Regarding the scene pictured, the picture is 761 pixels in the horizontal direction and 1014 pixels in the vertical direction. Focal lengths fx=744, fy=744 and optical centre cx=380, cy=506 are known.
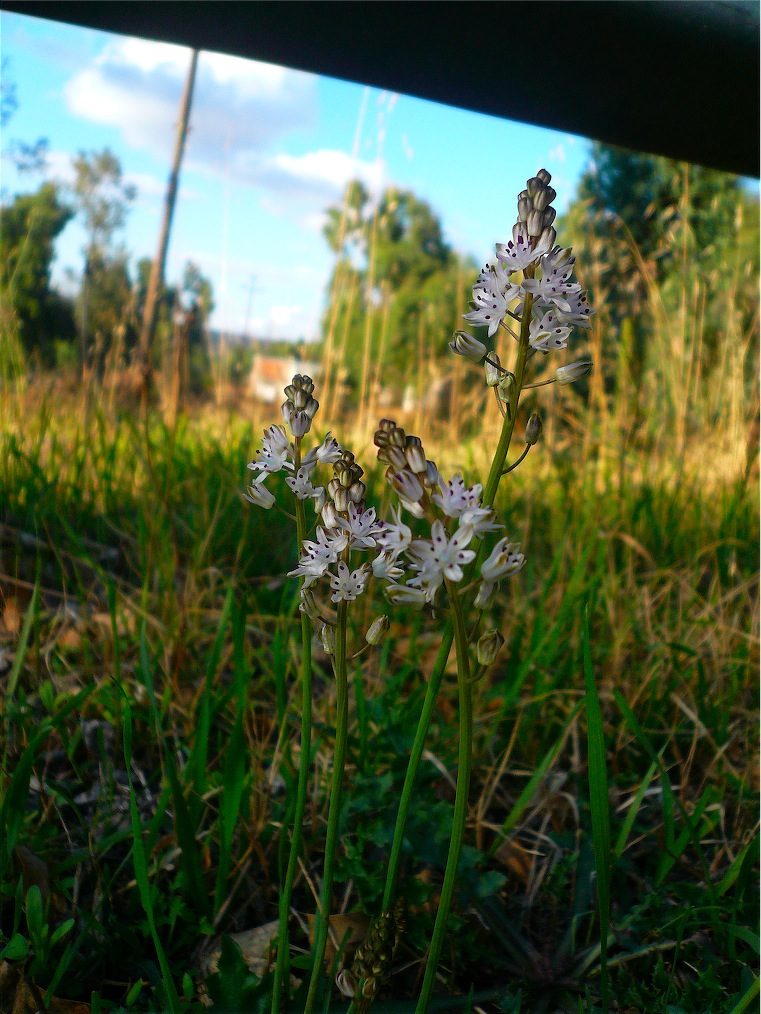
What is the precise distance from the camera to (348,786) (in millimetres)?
1165

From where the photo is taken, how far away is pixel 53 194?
289 cm

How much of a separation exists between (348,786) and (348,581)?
681mm

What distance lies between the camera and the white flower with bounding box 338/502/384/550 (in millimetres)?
606

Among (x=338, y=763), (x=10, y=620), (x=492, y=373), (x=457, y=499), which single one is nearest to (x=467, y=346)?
(x=492, y=373)

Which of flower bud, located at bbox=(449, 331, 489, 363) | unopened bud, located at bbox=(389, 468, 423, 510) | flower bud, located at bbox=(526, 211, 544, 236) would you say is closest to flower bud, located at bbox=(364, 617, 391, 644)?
unopened bud, located at bbox=(389, 468, 423, 510)

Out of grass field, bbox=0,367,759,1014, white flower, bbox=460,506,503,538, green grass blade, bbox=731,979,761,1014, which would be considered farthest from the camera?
grass field, bbox=0,367,759,1014

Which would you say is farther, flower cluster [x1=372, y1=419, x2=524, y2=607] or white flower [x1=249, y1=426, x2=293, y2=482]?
white flower [x1=249, y1=426, x2=293, y2=482]

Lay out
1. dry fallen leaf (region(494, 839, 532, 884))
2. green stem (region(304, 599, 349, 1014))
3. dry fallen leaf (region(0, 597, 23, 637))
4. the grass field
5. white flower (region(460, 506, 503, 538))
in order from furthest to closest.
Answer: dry fallen leaf (region(0, 597, 23, 637)), dry fallen leaf (region(494, 839, 532, 884)), the grass field, green stem (region(304, 599, 349, 1014)), white flower (region(460, 506, 503, 538))

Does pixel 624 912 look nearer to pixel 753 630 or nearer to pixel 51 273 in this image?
pixel 753 630

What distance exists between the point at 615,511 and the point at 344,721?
6.21 ft

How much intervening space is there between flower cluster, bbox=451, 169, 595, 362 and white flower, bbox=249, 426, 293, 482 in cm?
18

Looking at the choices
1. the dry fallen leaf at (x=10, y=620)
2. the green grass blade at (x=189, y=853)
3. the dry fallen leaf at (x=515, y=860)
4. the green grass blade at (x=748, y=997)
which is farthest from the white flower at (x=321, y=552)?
the dry fallen leaf at (x=10, y=620)

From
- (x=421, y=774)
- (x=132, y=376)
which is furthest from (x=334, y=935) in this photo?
(x=132, y=376)

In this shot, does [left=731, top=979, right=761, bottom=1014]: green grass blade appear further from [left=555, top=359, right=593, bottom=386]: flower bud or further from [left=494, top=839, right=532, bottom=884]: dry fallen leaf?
[left=555, top=359, right=593, bottom=386]: flower bud
